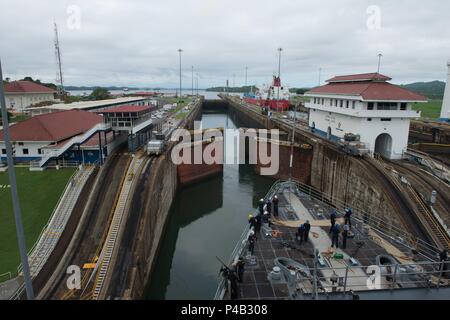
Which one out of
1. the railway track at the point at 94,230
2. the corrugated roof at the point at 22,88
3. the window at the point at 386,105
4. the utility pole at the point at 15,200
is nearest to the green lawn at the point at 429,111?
the window at the point at 386,105

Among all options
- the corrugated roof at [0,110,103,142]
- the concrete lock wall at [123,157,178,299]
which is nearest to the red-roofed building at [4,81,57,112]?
the corrugated roof at [0,110,103,142]

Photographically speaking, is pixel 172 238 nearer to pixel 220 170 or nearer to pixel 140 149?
pixel 140 149

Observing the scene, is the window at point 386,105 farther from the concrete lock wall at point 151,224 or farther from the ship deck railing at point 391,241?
the concrete lock wall at point 151,224

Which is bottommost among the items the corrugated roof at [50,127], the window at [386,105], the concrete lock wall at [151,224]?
the concrete lock wall at [151,224]

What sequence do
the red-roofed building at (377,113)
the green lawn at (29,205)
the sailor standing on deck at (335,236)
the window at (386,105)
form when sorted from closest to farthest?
the sailor standing on deck at (335,236) → the green lawn at (29,205) → the red-roofed building at (377,113) → the window at (386,105)

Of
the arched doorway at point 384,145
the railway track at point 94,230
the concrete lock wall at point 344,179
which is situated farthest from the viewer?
the arched doorway at point 384,145

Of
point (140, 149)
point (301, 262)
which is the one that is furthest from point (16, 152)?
point (301, 262)

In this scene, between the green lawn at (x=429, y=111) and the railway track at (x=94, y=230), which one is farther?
the green lawn at (x=429, y=111)
